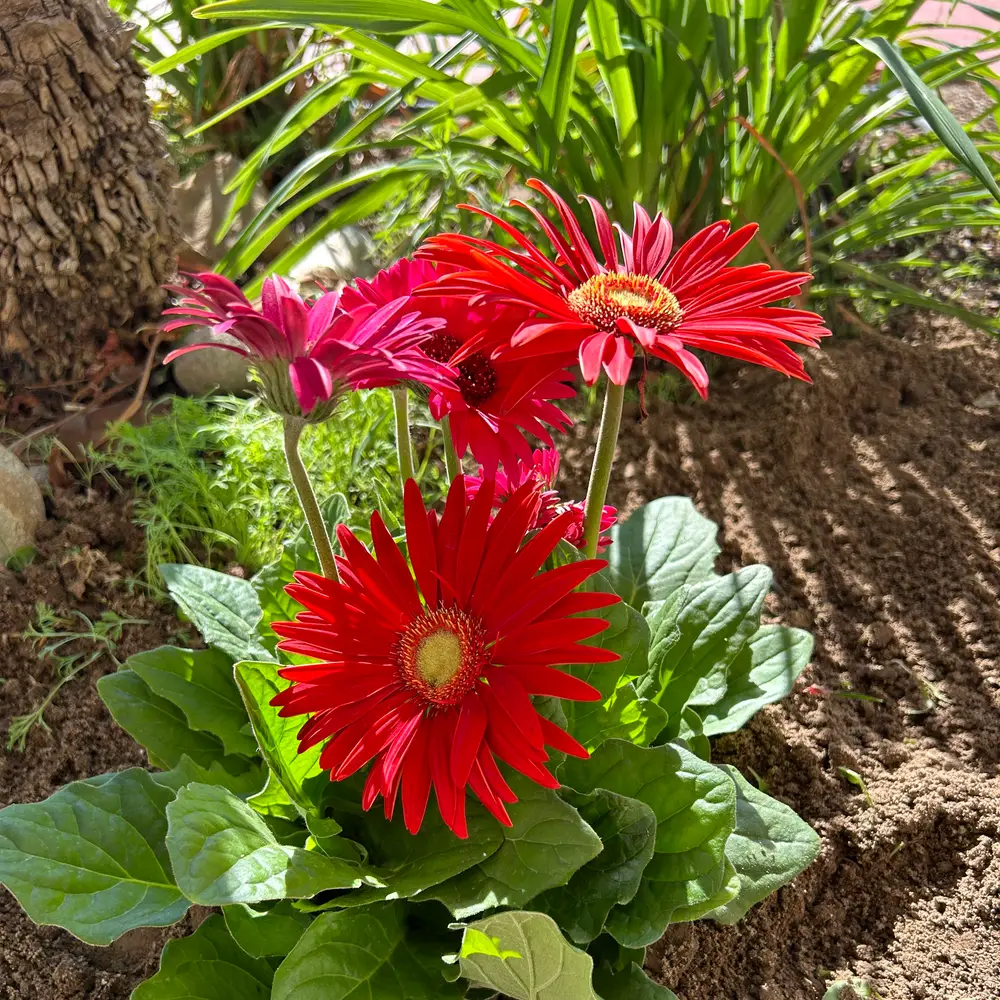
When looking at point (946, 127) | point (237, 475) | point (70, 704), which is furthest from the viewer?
point (237, 475)

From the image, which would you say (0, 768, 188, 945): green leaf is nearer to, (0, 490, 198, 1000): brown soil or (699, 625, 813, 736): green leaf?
(0, 490, 198, 1000): brown soil

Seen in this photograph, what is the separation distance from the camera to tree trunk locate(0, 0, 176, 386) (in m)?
1.53

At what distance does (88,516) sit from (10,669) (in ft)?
0.96

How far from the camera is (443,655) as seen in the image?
29.9 inches

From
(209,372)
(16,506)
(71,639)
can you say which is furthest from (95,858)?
(209,372)

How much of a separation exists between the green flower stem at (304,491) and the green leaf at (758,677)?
1.79 feet

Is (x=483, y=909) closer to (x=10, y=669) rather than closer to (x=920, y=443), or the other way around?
(x=10, y=669)

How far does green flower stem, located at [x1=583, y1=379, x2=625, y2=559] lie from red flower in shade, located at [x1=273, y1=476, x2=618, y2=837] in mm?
65

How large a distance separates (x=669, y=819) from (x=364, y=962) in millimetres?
319

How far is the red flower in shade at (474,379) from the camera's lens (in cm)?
77

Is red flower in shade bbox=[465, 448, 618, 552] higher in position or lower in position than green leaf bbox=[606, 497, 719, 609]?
higher

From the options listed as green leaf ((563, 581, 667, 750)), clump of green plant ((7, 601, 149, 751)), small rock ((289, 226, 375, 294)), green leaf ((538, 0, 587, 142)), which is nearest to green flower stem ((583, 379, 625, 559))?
green leaf ((563, 581, 667, 750))

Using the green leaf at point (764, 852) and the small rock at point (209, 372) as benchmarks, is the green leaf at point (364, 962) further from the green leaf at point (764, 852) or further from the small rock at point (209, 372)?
the small rock at point (209, 372)

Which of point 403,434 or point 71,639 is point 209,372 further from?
point 403,434
